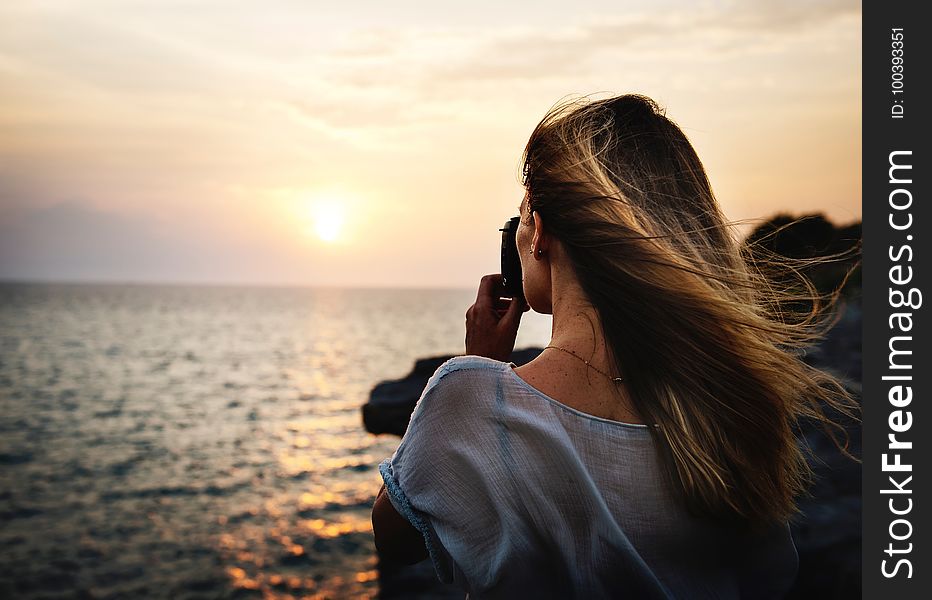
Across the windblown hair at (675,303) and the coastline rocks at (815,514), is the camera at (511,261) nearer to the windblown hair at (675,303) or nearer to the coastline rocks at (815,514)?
the windblown hair at (675,303)

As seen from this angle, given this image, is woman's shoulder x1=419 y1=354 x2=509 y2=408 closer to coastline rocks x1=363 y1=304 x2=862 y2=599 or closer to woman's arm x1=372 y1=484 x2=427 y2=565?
woman's arm x1=372 y1=484 x2=427 y2=565

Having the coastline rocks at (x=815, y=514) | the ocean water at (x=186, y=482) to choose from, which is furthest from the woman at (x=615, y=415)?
the ocean water at (x=186, y=482)

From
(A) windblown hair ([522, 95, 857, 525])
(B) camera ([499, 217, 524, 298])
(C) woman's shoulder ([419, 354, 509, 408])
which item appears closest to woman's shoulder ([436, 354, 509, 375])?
(C) woman's shoulder ([419, 354, 509, 408])

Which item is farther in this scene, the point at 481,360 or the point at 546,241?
the point at 546,241

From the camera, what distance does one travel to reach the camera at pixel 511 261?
7.01 ft

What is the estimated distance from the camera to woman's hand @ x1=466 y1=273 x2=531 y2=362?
214 cm

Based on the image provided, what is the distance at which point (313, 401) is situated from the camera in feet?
102

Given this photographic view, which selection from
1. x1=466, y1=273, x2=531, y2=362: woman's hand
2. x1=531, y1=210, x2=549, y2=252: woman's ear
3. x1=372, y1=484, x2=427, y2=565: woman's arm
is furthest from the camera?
x1=466, y1=273, x2=531, y2=362: woman's hand

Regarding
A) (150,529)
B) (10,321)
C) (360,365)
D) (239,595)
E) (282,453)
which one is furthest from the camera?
(10,321)

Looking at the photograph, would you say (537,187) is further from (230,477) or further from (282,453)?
(282,453)

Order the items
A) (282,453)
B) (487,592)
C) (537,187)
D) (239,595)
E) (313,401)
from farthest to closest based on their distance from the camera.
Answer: (313,401) < (282,453) < (239,595) < (537,187) < (487,592)

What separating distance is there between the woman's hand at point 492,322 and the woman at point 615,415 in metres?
0.26

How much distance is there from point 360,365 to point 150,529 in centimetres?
3445

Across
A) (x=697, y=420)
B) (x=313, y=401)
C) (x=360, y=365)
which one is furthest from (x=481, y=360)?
(x=360, y=365)
